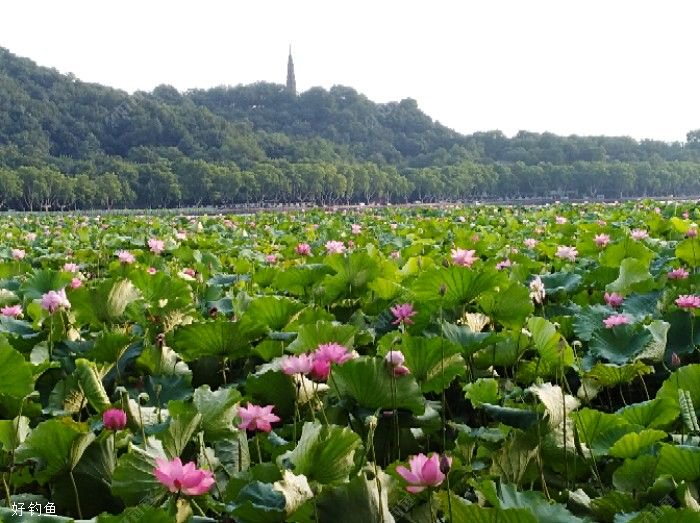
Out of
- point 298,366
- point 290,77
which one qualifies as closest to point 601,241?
point 298,366

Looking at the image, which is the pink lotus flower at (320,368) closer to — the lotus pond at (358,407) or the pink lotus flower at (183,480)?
the lotus pond at (358,407)

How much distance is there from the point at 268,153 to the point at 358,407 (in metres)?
78.1

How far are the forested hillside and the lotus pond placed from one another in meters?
51.4

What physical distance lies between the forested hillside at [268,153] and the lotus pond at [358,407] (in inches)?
2022

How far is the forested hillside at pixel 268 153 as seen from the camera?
188 ft

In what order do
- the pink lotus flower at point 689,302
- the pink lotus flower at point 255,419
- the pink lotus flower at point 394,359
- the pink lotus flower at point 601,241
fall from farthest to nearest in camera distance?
the pink lotus flower at point 601,241 → the pink lotus flower at point 689,302 → the pink lotus flower at point 394,359 → the pink lotus flower at point 255,419

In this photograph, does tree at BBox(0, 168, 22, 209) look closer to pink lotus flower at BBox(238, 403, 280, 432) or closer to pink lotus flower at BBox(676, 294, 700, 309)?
pink lotus flower at BBox(676, 294, 700, 309)

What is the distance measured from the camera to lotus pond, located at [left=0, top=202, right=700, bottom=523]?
875 millimetres

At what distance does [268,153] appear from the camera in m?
78.0

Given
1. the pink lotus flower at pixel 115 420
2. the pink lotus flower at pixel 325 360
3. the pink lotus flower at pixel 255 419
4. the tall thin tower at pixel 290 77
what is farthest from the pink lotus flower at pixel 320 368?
the tall thin tower at pixel 290 77

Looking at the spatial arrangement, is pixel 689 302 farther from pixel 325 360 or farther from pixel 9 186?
pixel 9 186

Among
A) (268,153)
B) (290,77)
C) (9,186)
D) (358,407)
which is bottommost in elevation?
(9,186)

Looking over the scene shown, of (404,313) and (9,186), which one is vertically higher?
(404,313)

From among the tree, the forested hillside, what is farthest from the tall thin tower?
the tree
